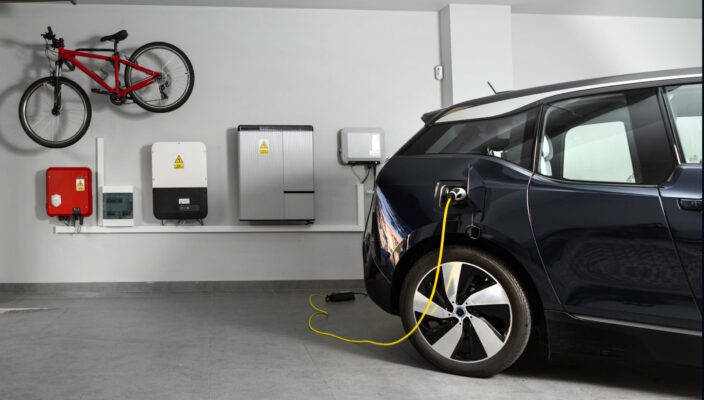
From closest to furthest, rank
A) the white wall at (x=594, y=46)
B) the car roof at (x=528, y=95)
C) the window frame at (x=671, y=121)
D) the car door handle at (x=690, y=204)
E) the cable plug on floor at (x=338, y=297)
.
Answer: the car door handle at (x=690, y=204), the window frame at (x=671, y=121), the car roof at (x=528, y=95), the cable plug on floor at (x=338, y=297), the white wall at (x=594, y=46)

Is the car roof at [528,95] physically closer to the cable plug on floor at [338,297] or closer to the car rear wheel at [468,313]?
the car rear wheel at [468,313]

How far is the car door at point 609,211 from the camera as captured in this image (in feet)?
7.72

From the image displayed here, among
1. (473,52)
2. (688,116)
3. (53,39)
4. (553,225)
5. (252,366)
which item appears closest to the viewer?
(688,116)

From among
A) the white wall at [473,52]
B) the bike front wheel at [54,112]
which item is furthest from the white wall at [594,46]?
the bike front wheel at [54,112]

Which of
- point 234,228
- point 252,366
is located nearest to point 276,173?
point 234,228

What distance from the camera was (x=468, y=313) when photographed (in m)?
2.77

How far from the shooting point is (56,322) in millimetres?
4285

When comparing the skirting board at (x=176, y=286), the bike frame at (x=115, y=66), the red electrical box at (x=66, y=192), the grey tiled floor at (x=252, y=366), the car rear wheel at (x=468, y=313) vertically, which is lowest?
the grey tiled floor at (x=252, y=366)

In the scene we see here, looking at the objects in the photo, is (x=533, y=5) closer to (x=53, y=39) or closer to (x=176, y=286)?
(x=176, y=286)

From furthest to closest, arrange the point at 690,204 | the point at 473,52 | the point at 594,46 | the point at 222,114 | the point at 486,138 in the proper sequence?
the point at 594,46 → the point at 473,52 → the point at 222,114 → the point at 486,138 → the point at 690,204

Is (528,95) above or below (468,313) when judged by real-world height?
above

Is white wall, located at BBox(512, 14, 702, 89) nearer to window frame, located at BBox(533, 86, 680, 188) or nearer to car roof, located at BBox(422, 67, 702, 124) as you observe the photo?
car roof, located at BBox(422, 67, 702, 124)

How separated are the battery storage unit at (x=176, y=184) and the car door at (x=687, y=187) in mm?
4277

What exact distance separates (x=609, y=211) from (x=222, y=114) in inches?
169
